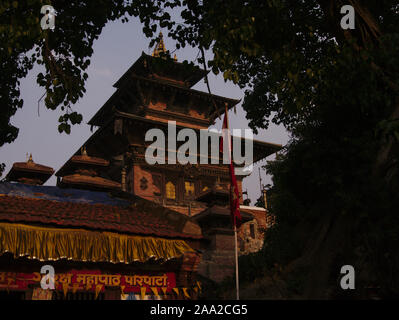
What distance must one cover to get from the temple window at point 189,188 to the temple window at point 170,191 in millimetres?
729

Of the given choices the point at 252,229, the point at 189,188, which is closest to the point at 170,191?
the point at 189,188

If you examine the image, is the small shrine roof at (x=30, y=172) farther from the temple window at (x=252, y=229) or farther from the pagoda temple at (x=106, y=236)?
the temple window at (x=252, y=229)

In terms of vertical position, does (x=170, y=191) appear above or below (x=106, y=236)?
above

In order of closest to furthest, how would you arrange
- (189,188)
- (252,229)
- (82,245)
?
1. (82,245)
2. (189,188)
3. (252,229)

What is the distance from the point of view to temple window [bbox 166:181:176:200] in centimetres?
2297

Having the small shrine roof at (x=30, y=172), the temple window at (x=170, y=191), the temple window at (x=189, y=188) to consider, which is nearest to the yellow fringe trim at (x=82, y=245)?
the small shrine roof at (x=30, y=172)

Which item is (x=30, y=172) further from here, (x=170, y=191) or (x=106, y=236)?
(x=170, y=191)

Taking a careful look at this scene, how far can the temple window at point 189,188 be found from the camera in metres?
23.6

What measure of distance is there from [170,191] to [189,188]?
124cm

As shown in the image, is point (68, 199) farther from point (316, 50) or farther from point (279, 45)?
point (316, 50)

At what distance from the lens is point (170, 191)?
2316 centimetres

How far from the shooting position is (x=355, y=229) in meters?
8.02

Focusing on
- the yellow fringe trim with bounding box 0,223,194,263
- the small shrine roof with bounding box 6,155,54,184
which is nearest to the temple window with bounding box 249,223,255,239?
the small shrine roof with bounding box 6,155,54,184

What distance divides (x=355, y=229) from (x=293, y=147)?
483cm
